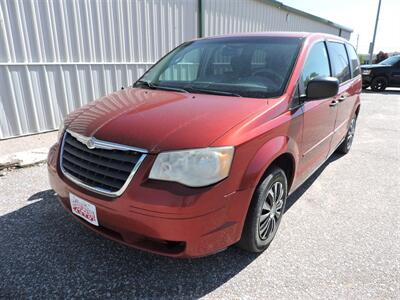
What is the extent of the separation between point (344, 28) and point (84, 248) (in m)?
21.1

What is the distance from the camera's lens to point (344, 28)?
18891mm

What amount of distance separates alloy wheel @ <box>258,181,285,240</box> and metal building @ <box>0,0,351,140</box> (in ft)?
15.2

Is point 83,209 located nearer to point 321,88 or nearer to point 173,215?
point 173,215

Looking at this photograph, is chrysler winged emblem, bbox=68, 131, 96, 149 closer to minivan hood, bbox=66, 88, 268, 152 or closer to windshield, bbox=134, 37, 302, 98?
minivan hood, bbox=66, 88, 268, 152

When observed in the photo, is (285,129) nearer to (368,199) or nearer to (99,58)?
(368,199)

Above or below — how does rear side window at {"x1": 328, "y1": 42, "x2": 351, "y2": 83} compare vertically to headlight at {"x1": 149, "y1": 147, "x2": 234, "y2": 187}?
above

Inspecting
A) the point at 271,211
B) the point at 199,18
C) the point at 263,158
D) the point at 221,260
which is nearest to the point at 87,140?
the point at 263,158

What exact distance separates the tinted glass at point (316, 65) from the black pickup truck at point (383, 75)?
1321cm

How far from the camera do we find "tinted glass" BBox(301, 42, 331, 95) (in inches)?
108

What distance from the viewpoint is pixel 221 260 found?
2.36 meters

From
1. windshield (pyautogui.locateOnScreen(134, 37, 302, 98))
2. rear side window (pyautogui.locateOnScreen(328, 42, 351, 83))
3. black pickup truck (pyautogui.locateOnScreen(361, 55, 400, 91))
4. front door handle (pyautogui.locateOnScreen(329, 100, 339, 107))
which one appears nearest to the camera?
windshield (pyautogui.locateOnScreen(134, 37, 302, 98))

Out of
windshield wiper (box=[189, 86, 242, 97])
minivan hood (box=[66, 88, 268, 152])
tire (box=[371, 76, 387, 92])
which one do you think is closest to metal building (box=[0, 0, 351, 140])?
minivan hood (box=[66, 88, 268, 152])

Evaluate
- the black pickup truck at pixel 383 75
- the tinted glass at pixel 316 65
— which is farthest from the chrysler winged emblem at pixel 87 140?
the black pickup truck at pixel 383 75

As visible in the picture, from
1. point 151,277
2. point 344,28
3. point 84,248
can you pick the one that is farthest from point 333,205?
point 344,28
